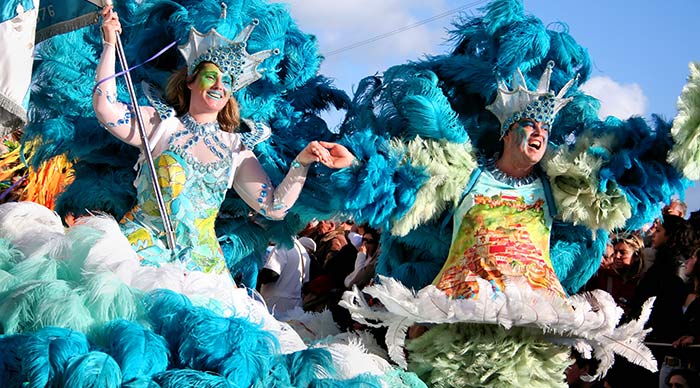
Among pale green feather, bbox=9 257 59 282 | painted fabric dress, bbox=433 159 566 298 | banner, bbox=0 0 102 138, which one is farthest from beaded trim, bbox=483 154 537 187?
pale green feather, bbox=9 257 59 282

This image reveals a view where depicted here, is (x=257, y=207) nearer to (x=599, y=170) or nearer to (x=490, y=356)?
(x=490, y=356)

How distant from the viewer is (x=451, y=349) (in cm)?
361

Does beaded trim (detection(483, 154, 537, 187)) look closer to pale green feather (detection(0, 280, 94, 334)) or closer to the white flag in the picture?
the white flag

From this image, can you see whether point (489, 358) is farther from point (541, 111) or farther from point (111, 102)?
point (111, 102)

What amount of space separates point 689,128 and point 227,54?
192 cm

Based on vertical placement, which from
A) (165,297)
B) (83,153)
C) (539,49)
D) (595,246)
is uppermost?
(539,49)

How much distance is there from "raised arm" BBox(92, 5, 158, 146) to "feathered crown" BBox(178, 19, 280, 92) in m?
0.31

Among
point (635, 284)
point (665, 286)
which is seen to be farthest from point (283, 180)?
point (635, 284)

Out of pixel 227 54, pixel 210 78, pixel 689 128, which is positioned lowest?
pixel 210 78

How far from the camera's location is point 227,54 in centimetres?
391

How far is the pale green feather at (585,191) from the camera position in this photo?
3912 millimetres

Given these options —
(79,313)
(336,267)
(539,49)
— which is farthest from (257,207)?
(336,267)

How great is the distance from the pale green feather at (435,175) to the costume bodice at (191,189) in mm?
732

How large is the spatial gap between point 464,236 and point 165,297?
1.77m
